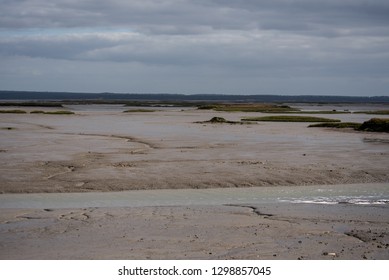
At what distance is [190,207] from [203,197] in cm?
190

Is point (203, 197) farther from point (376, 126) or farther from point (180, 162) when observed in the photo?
point (376, 126)

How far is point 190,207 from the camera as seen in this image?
1570 centimetres

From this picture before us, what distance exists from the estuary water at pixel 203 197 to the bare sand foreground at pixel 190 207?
2.08 feet

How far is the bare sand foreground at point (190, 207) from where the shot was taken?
1124 centimetres

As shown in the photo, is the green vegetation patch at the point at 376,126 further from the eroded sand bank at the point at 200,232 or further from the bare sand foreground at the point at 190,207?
the eroded sand bank at the point at 200,232

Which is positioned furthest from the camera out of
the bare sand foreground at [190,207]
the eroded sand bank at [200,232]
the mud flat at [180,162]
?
the mud flat at [180,162]

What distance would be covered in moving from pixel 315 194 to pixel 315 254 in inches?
301

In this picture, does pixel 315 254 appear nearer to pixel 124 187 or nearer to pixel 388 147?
pixel 124 187

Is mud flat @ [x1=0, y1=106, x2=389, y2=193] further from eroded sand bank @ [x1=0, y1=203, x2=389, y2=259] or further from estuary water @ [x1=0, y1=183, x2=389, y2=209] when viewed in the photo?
eroded sand bank @ [x1=0, y1=203, x2=389, y2=259]

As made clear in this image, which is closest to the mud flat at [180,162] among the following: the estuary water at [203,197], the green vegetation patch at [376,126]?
the estuary water at [203,197]

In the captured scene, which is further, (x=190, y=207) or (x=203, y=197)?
(x=203, y=197)

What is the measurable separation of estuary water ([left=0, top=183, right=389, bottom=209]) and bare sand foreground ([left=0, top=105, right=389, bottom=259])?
0.63m

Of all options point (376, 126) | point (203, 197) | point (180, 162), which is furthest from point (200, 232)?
point (376, 126)
